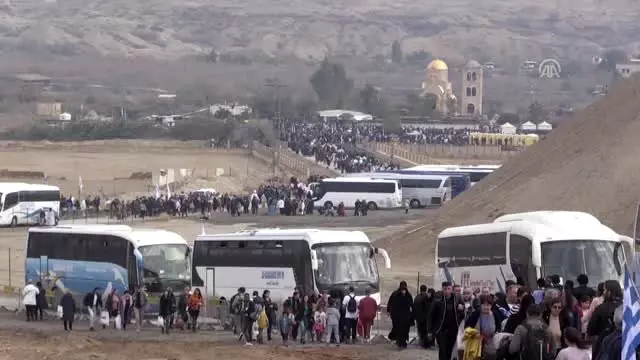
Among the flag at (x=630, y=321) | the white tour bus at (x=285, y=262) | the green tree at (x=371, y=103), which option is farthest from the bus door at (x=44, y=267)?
the green tree at (x=371, y=103)

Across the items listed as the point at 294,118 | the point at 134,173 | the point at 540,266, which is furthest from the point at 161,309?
the point at 294,118

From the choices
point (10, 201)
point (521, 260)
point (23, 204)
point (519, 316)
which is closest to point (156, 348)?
point (521, 260)

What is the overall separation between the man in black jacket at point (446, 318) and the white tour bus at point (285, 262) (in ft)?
20.4

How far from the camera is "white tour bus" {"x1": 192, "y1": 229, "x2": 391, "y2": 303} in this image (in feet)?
87.8

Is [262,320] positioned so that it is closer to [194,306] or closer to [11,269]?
[194,306]

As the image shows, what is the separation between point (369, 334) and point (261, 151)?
222 ft

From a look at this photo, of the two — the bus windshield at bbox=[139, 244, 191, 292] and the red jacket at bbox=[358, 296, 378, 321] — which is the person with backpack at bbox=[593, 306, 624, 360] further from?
the bus windshield at bbox=[139, 244, 191, 292]

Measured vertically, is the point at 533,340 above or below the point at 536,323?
below

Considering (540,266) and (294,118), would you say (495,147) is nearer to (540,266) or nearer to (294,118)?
(294,118)

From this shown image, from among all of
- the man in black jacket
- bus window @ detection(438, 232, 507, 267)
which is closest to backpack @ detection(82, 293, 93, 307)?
bus window @ detection(438, 232, 507, 267)

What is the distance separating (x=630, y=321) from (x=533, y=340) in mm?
2855

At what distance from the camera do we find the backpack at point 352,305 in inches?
947

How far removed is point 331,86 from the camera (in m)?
160

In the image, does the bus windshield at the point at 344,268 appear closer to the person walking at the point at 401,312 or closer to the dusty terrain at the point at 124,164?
the person walking at the point at 401,312
